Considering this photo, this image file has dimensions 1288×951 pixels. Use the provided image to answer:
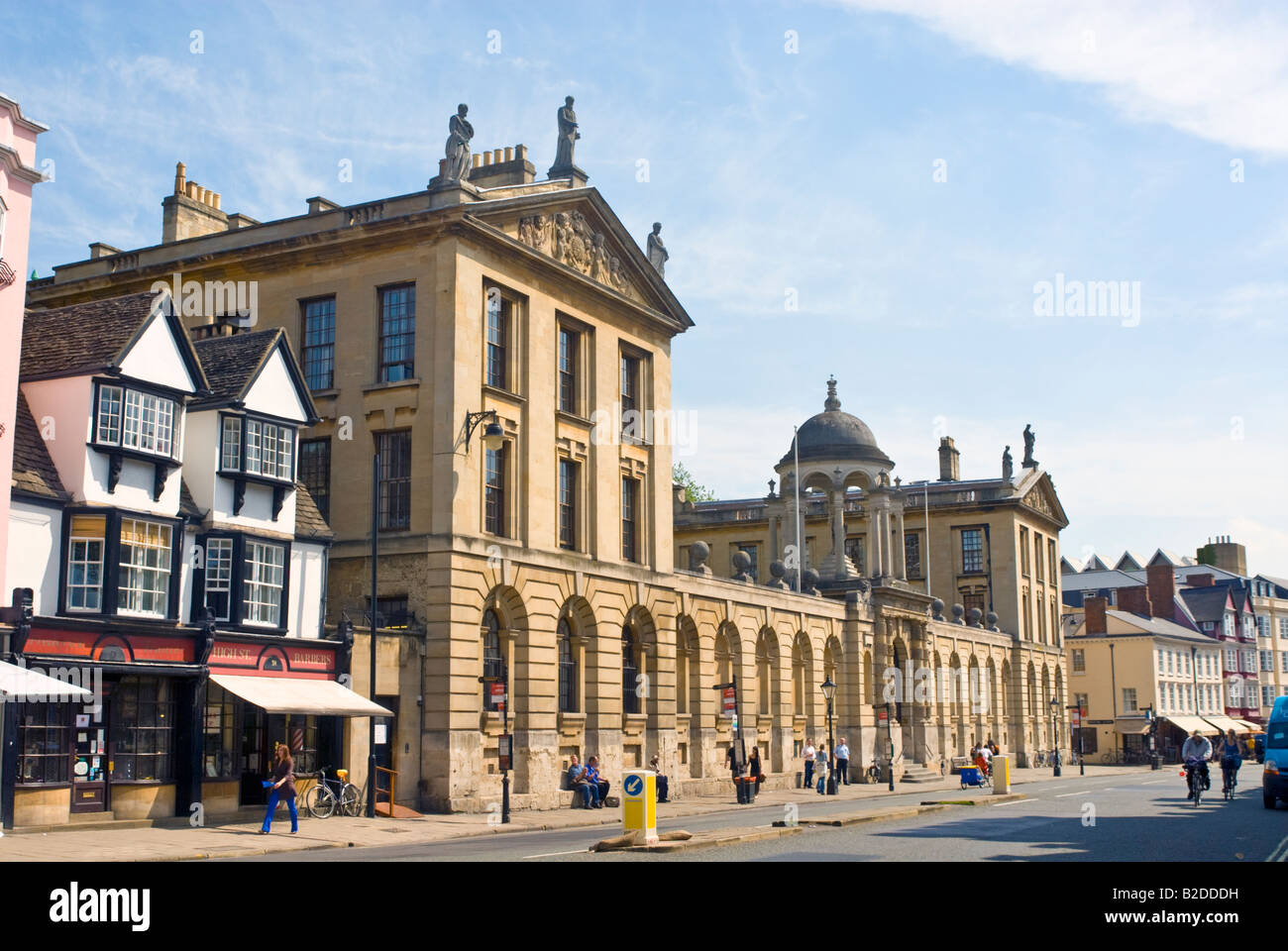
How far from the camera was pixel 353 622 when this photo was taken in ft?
112

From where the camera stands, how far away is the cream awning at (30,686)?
22.7 meters

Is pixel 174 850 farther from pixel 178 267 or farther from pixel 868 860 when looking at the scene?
pixel 178 267

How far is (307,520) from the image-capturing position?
32.8m

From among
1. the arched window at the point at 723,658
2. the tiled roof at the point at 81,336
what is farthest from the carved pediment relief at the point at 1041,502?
the tiled roof at the point at 81,336

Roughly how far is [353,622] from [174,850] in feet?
40.2

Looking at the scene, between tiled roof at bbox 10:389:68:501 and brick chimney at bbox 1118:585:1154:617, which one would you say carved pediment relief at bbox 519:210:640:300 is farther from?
brick chimney at bbox 1118:585:1154:617

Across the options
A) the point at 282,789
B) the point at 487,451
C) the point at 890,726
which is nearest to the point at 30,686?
the point at 282,789

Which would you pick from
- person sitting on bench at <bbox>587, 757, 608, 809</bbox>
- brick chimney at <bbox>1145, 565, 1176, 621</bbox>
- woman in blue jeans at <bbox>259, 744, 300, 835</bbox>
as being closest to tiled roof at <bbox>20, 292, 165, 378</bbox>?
woman in blue jeans at <bbox>259, 744, 300, 835</bbox>

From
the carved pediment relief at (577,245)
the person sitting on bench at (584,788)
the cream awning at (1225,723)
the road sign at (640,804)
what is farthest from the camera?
the cream awning at (1225,723)

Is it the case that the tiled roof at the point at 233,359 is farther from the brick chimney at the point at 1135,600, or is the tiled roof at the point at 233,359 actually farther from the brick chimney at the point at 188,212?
the brick chimney at the point at 1135,600

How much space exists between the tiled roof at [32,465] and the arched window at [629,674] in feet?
66.7

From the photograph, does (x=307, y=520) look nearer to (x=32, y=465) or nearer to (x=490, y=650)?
(x=490, y=650)

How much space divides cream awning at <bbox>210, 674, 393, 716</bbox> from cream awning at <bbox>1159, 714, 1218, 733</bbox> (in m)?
83.6

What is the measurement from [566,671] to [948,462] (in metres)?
57.8
